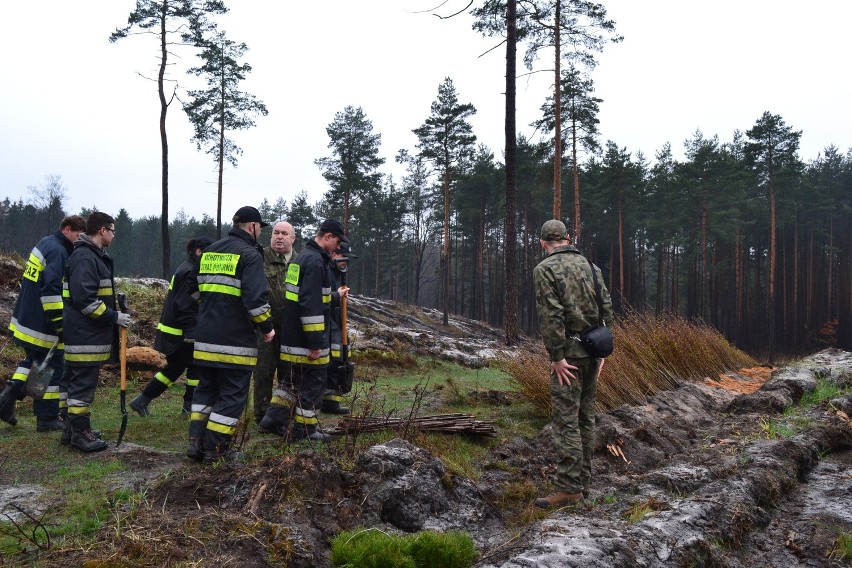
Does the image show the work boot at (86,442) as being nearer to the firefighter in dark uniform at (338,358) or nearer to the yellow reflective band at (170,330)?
the yellow reflective band at (170,330)

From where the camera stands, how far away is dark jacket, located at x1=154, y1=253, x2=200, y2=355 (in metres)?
5.86

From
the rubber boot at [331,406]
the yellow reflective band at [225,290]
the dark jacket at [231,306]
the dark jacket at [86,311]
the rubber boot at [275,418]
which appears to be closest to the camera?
the dark jacket at [231,306]

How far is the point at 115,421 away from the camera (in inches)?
261

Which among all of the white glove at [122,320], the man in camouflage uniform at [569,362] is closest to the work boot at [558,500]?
the man in camouflage uniform at [569,362]

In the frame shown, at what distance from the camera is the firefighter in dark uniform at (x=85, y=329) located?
16.4ft

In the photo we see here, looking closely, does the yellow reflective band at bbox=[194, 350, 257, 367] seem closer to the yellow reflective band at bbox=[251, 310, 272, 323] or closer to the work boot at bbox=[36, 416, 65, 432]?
the yellow reflective band at bbox=[251, 310, 272, 323]

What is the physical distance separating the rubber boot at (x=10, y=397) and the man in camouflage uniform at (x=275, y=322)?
91.3 inches

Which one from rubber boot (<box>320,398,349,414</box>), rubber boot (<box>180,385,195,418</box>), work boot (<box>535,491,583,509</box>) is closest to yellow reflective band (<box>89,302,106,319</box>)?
rubber boot (<box>180,385,195,418</box>)

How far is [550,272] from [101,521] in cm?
339

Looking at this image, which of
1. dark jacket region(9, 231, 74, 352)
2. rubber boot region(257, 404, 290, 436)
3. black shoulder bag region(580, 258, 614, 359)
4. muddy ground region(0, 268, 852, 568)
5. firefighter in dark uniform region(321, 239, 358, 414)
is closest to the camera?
muddy ground region(0, 268, 852, 568)

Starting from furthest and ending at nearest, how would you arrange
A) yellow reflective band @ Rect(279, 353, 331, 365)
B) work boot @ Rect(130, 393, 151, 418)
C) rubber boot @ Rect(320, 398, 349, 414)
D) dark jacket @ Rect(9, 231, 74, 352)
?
rubber boot @ Rect(320, 398, 349, 414) → work boot @ Rect(130, 393, 151, 418) → dark jacket @ Rect(9, 231, 74, 352) → yellow reflective band @ Rect(279, 353, 331, 365)

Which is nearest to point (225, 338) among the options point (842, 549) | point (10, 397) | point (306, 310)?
point (306, 310)

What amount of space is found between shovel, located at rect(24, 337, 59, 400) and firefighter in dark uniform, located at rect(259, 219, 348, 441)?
2406mm

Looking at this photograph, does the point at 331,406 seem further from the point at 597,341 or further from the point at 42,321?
the point at 597,341
